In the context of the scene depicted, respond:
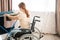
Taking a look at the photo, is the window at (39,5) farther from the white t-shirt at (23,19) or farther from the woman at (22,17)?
the white t-shirt at (23,19)

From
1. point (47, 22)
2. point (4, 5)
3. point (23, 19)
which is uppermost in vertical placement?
point (4, 5)

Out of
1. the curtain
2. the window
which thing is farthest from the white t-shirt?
the window

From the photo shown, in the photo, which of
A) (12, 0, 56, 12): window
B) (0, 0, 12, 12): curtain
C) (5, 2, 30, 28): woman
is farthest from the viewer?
(12, 0, 56, 12): window

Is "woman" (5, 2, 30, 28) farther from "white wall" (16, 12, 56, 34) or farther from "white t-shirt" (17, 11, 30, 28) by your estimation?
"white wall" (16, 12, 56, 34)

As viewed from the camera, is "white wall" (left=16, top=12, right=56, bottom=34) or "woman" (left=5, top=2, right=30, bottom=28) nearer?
"woman" (left=5, top=2, right=30, bottom=28)

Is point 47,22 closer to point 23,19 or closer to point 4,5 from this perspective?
point 4,5

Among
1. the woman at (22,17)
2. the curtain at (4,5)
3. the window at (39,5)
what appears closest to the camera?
the woman at (22,17)

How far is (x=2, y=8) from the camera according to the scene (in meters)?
4.76

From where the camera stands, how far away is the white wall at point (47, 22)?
5336 mm

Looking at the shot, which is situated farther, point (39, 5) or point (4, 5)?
point (39, 5)

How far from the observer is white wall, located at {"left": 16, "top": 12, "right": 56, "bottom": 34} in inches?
210

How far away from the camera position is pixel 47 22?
539cm

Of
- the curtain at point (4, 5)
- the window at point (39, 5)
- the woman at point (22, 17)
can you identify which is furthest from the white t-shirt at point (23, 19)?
the window at point (39, 5)

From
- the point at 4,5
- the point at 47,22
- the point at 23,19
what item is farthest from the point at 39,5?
the point at 23,19
